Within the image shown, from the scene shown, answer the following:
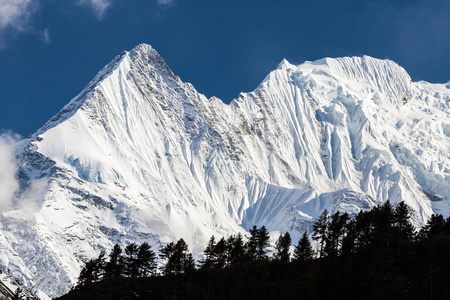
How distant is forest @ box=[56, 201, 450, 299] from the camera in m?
74.9

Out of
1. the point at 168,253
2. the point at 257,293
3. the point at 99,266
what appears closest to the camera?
the point at 257,293

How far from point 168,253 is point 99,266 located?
40.1 feet

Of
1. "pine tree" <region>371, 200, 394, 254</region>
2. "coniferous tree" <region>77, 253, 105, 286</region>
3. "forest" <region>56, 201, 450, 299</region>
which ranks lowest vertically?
"coniferous tree" <region>77, 253, 105, 286</region>

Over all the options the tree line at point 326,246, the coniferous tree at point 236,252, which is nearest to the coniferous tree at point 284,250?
the tree line at point 326,246

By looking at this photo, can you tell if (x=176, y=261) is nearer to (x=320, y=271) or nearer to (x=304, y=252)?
(x=304, y=252)

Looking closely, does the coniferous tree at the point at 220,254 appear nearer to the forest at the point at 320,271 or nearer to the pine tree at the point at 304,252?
the forest at the point at 320,271

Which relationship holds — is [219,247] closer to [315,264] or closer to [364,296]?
[315,264]

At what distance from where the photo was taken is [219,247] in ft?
338

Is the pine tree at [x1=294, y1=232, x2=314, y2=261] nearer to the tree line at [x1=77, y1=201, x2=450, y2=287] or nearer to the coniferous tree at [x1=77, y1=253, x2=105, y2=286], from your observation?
the tree line at [x1=77, y1=201, x2=450, y2=287]

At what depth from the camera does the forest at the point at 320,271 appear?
2950 inches

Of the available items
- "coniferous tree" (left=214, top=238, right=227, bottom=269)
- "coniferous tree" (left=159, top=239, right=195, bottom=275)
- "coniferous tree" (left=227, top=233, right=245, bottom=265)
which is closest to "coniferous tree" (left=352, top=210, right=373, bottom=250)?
"coniferous tree" (left=227, top=233, right=245, bottom=265)

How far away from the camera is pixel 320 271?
7819 centimetres

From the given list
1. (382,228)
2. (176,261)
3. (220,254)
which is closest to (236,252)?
(220,254)

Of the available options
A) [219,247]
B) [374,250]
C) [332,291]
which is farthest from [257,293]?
[219,247]
